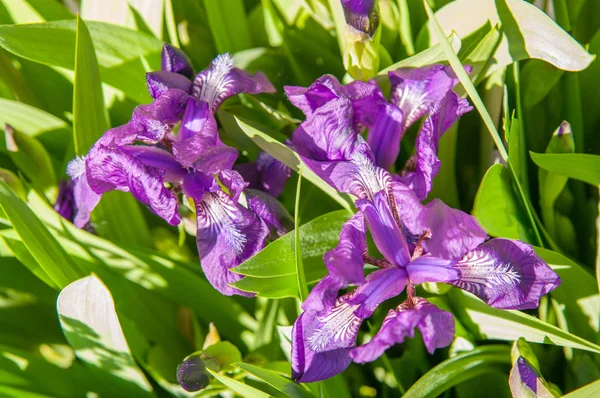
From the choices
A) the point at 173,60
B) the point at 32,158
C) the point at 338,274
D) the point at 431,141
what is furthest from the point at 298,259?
the point at 32,158

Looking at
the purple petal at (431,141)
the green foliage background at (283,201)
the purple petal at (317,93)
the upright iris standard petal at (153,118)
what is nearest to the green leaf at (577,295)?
the green foliage background at (283,201)

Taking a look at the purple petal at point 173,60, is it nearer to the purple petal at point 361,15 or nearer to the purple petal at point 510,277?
the purple petal at point 361,15

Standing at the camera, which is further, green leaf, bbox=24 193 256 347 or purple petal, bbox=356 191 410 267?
green leaf, bbox=24 193 256 347

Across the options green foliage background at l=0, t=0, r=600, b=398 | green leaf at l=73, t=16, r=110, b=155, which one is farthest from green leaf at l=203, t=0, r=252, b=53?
green leaf at l=73, t=16, r=110, b=155

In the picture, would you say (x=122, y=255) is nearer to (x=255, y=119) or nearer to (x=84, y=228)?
(x=84, y=228)

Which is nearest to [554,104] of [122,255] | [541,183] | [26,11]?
[541,183]

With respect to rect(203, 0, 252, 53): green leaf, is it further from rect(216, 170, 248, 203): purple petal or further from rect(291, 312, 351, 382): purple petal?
rect(291, 312, 351, 382): purple petal
